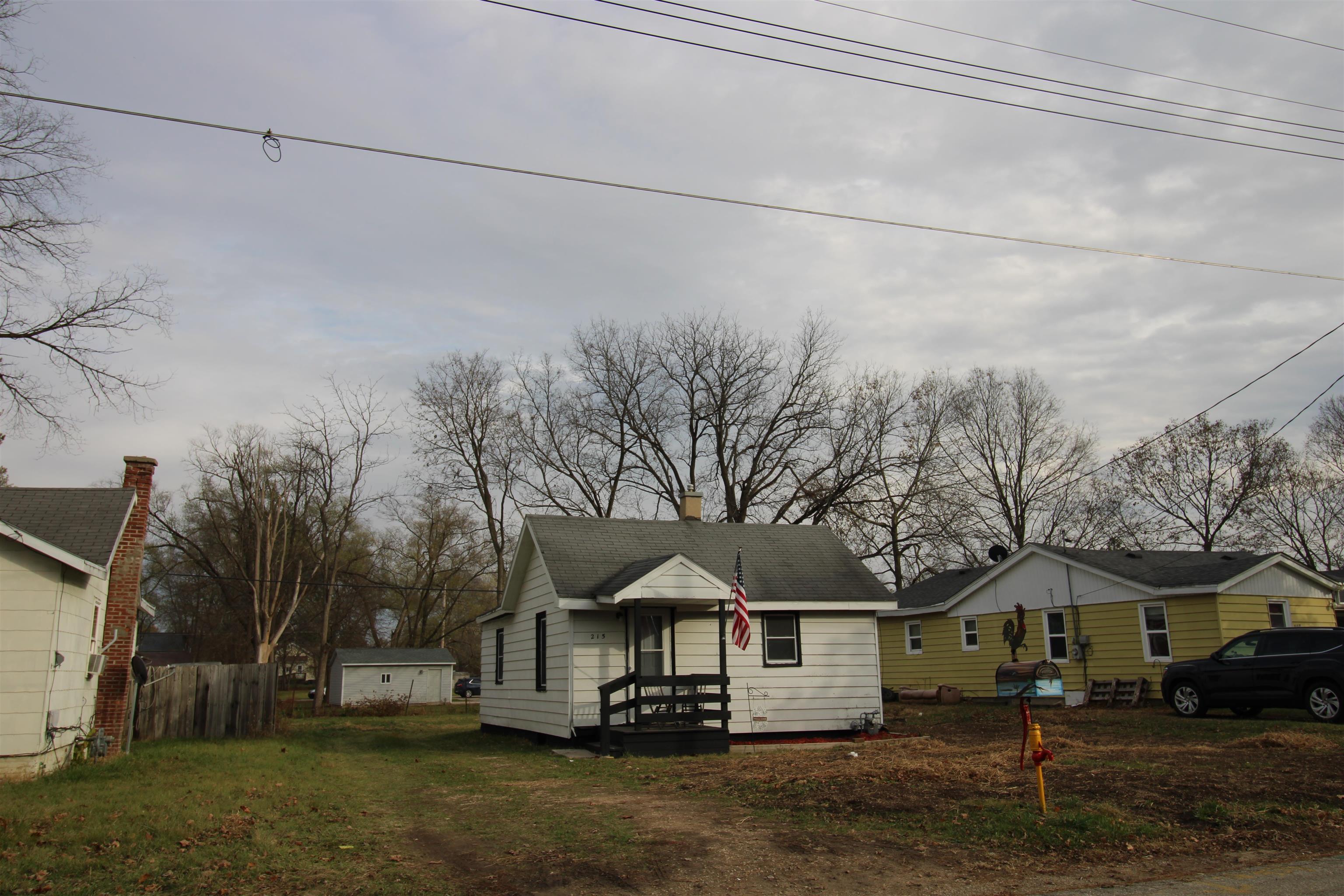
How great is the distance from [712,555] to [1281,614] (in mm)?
13982

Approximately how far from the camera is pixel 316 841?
27.4 ft

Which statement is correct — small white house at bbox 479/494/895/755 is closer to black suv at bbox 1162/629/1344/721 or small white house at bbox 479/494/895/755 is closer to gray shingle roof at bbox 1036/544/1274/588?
black suv at bbox 1162/629/1344/721

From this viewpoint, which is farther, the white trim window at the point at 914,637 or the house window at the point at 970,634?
the white trim window at the point at 914,637

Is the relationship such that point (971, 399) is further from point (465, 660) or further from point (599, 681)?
point (465, 660)

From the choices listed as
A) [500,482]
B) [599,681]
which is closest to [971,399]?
[500,482]

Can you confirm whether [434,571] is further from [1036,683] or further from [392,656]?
[1036,683]

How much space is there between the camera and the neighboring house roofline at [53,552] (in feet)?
38.4

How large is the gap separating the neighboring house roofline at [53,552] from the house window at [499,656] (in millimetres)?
10225

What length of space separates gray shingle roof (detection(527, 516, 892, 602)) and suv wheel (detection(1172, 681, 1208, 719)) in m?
6.05

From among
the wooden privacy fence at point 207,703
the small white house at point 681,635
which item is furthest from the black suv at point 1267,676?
the wooden privacy fence at point 207,703

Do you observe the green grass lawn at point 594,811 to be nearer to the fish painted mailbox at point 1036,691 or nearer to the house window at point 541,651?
the fish painted mailbox at point 1036,691

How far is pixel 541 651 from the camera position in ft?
62.0

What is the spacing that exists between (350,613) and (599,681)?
4042cm

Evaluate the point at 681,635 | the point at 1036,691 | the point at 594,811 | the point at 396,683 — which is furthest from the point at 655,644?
the point at 396,683
